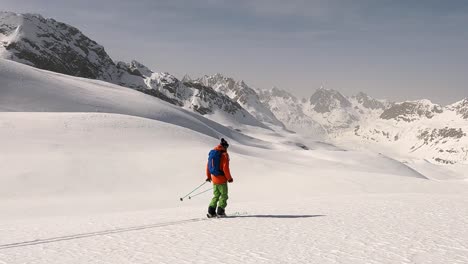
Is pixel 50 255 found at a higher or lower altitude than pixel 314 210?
lower

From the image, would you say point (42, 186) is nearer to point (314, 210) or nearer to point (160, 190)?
point (160, 190)

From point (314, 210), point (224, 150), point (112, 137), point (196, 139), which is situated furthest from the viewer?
point (196, 139)

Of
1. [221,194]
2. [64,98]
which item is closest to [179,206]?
[221,194]

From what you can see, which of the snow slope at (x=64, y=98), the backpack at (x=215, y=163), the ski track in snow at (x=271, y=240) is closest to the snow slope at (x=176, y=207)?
the ski track in snow at (x=271, y=240)

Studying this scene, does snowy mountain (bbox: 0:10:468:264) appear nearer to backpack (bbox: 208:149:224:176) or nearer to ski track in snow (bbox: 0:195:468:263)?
ski track in snow (bbox: 0:195:468:263)

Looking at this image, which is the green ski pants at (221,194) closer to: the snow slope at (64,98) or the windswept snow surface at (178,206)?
the windswept snow surface at (178,206)

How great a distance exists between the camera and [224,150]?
12.5 m

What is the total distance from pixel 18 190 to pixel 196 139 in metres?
23.7

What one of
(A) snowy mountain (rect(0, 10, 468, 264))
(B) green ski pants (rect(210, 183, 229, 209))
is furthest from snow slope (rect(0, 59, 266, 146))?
(B) green ski pants (rect(210, 183, 229, 209))

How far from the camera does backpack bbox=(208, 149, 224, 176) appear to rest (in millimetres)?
12422

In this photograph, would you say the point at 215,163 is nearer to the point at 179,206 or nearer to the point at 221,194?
the point at 221,194

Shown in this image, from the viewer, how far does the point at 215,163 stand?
40.9ft

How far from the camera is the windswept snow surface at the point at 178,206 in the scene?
7832mm

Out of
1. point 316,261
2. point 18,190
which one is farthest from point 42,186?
point 316,261
